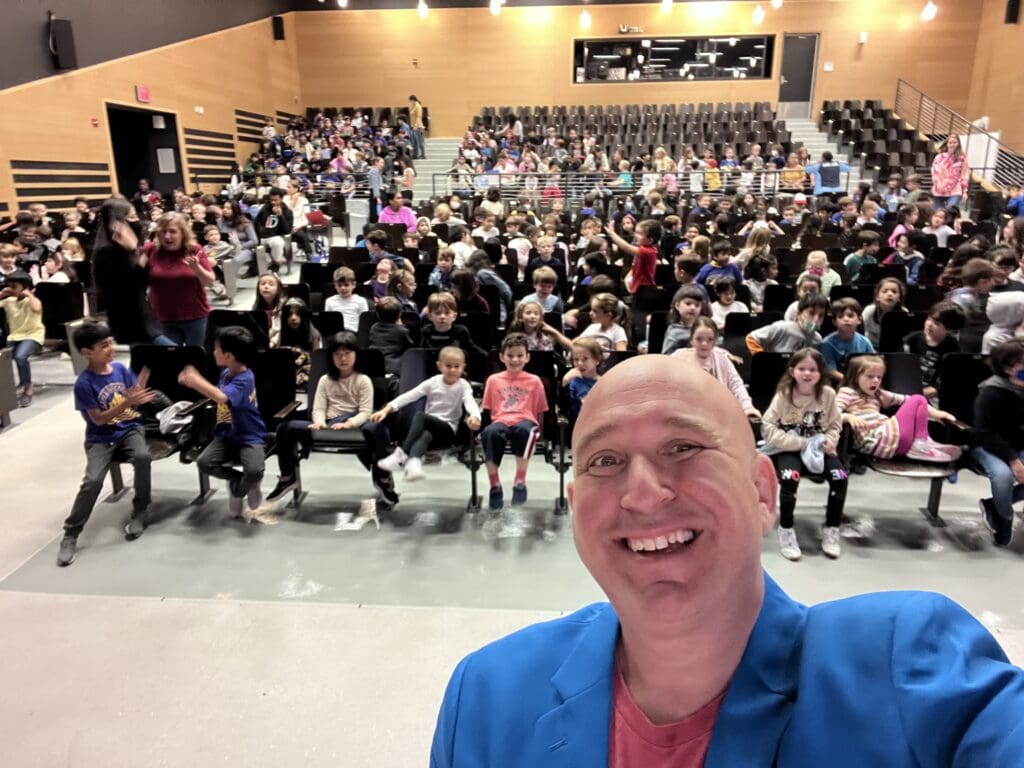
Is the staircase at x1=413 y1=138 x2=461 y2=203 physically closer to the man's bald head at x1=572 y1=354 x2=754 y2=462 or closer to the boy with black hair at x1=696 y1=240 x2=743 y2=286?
the boy with black hair at x1=696 y1=240 x2=743 y2=286

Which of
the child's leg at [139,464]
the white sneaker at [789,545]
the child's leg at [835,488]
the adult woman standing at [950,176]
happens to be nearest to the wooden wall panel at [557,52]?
the adult woman standing at [950,176]

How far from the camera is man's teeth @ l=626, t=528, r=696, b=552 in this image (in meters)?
0.60

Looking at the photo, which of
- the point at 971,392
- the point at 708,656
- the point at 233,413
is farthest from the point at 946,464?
the point at 233,413

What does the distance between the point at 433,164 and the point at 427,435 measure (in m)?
14.8

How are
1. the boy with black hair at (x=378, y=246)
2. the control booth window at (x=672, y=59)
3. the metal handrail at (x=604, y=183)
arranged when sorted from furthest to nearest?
the control booth window at (x=672, y=59), the metal handrail at (x=604, y=183), the boy with black hair at (x=378, y=246)

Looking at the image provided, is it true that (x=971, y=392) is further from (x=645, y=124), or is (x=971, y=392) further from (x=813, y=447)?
(x=645, y=124)

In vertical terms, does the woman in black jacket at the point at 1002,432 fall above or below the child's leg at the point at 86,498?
above

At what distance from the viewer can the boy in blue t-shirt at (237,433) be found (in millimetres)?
3494

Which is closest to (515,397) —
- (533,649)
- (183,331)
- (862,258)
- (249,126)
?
(183,331)

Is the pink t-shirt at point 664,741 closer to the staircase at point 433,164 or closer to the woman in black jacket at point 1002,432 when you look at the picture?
the woman in black jacket at point 1002,432

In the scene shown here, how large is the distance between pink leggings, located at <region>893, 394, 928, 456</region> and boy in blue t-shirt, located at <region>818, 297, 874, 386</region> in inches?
22.6

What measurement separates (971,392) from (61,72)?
1350 centimetres

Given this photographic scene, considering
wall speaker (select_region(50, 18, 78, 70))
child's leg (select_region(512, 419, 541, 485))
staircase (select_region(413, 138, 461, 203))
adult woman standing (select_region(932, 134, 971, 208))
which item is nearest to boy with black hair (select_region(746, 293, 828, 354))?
child's leg (select_region(512, 419, 541, 485))

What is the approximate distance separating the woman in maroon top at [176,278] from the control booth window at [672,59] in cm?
1659
